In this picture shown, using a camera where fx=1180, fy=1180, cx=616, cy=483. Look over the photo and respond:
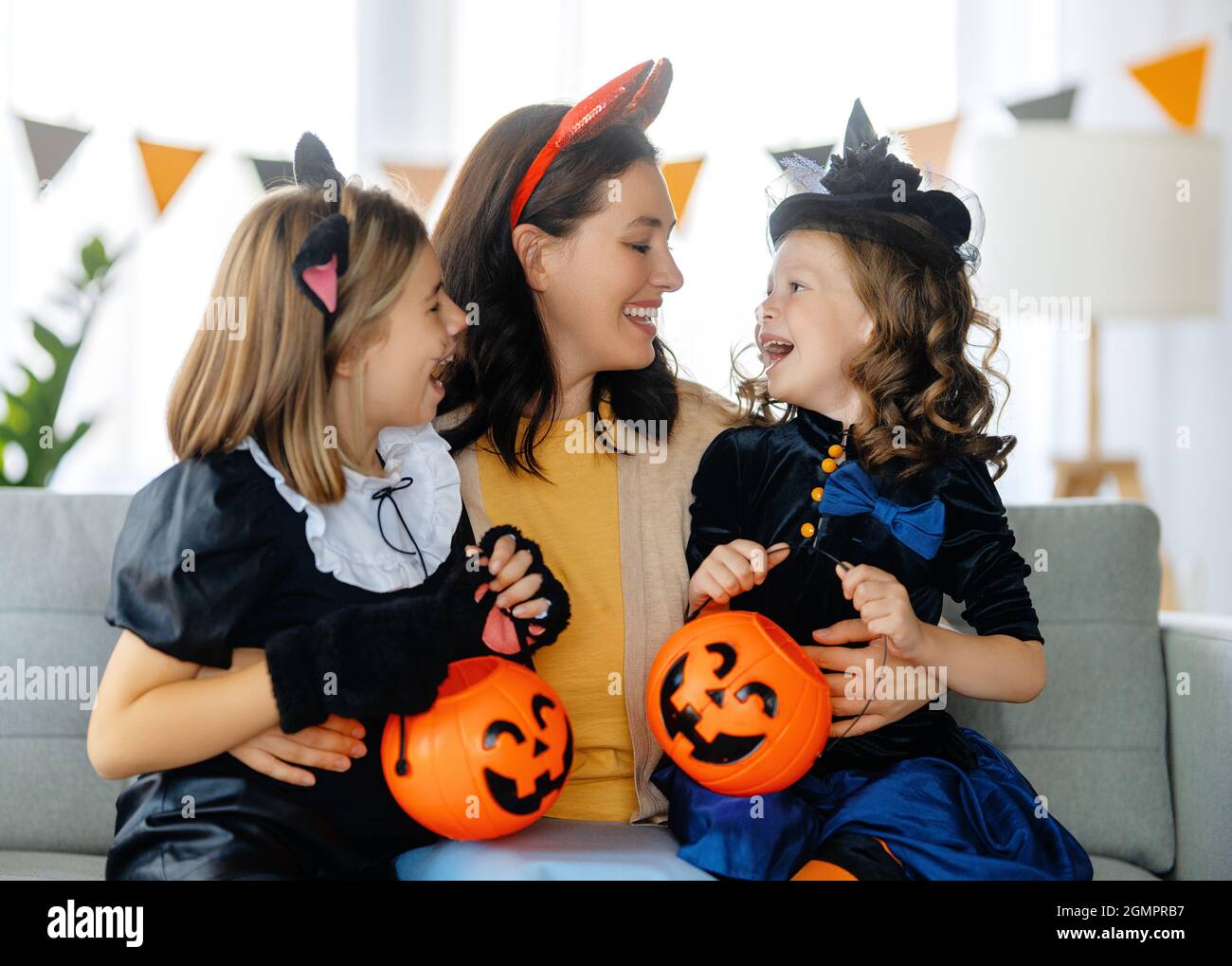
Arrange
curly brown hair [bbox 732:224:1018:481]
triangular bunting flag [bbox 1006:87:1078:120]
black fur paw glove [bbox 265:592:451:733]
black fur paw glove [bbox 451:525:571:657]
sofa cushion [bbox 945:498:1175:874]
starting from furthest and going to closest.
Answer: triangular bunting flag [bbox 1006:87:1078:120] < sofa cushion [bbox 945:498:1175:874] < curly brown hair [bbox 732:224:1018:481] < black fur paw glove [bbox 451:525:571:657] < black fur paw glove [bbox 265:592:451:733]

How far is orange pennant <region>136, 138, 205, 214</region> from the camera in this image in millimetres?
2773

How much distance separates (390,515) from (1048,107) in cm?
215

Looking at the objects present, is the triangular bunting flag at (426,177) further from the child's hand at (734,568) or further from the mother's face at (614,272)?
the child's hand at (734,568)

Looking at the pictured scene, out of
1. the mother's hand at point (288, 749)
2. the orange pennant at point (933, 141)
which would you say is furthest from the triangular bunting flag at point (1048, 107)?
the mother's hand at point (288, 749)

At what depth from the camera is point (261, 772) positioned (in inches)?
53.4

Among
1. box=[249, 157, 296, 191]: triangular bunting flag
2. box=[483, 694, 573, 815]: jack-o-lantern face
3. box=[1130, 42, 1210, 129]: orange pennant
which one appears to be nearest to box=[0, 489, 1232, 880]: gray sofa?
box=[483, 694, 573, 815]: jack-o-lantern face

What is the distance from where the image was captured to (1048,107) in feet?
9.45

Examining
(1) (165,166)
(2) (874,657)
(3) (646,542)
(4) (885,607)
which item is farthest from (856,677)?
(1) (165,166)

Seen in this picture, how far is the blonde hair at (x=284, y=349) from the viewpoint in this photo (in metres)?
1.39

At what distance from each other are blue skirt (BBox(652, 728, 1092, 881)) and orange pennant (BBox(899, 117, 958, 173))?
5.88 ft

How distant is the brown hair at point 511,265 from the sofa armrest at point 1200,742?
2.96 ft

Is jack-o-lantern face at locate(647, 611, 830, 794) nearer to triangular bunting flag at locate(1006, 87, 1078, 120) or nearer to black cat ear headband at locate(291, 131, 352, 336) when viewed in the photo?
black cat ear headband at locate(291, 131, 352, 336)

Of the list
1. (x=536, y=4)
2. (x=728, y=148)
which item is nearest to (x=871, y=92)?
(x=728, y=148)
